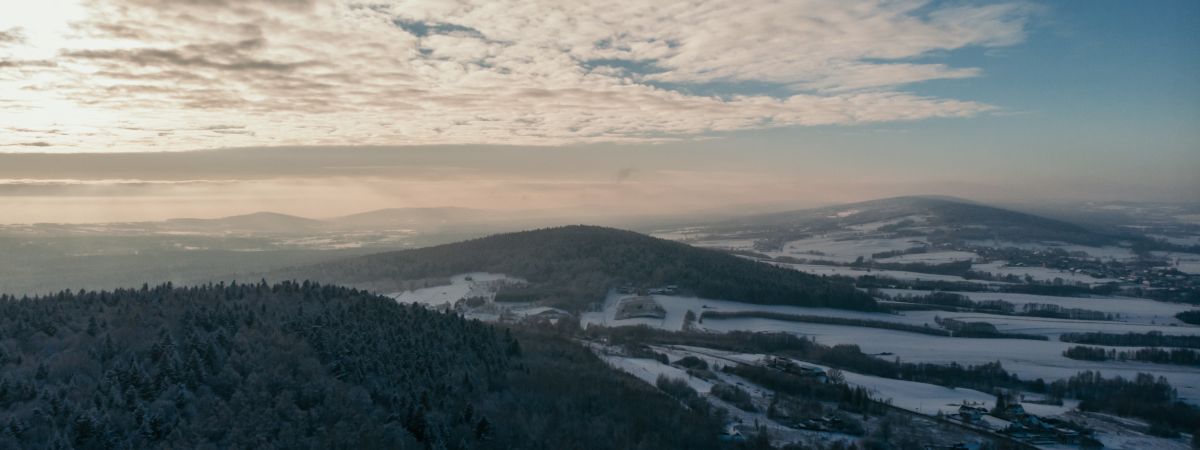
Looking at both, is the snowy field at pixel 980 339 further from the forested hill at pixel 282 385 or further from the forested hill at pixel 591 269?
the forested hill at pixel 282 385

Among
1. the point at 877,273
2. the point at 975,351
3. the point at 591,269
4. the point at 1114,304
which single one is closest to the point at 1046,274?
the point at 877,273

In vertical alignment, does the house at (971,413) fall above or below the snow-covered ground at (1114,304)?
below

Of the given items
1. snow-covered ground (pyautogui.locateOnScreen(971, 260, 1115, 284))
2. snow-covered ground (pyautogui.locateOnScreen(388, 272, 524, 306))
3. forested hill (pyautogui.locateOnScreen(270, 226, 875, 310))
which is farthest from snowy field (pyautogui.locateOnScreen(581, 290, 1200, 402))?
snow-covered ground (pyautogui.locateOnScreen(971, 260, 1115, 284))

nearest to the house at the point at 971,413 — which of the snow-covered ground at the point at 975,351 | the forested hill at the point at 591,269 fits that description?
the snow-covered ground at the point at 975,351

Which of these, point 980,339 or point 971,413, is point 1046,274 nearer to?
point 980,339

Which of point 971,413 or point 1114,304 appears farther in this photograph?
point 1114,304

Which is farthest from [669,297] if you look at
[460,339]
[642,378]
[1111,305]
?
[1111,305]
